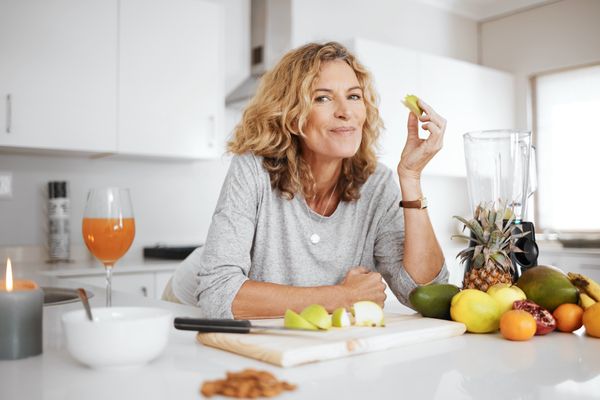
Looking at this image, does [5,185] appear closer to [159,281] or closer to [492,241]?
[159,281]

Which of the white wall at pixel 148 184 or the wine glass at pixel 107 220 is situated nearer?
the wine glass at pixel 107 220

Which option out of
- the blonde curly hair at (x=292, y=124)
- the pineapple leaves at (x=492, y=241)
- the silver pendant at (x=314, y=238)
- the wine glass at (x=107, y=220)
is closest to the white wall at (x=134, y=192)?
the blonde curly hair at (x=292, y=124)

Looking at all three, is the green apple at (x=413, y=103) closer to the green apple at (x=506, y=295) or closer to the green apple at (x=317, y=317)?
the green apple at (x=506, y=295)

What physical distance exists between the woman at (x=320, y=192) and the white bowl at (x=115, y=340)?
1.82ft

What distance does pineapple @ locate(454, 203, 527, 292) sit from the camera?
3.80 ft

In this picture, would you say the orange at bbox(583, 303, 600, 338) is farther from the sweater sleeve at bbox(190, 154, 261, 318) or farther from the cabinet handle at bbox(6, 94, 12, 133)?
the cabinet handle at bbox(6, 94, 12, 133)

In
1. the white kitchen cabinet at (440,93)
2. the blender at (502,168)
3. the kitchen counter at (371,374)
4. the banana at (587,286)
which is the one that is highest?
the white kitchen cabinet at (440,93)

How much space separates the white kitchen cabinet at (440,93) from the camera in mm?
3992

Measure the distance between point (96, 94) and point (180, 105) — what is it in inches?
18.3

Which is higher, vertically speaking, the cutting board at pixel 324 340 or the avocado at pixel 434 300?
the avocado at pixel 434 300

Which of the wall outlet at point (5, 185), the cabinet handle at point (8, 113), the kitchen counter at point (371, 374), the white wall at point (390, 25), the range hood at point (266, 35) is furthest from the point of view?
the white wall at point (390, 25)

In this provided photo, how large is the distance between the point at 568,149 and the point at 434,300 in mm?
4087

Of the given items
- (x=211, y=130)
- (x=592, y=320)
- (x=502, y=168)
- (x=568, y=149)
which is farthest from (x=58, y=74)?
(x=568, y=149)

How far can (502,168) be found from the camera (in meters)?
1.34
